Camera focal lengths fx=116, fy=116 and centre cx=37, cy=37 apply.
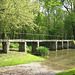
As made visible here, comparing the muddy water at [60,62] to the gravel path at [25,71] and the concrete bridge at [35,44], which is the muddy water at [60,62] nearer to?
the gravel path at [25,71]

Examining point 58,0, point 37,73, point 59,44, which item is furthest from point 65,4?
point 37,73

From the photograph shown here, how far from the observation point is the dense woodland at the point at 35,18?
10.3 meters

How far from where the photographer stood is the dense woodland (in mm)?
10258

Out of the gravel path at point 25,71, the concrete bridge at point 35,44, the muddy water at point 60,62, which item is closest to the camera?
the gravel path at point 25,71

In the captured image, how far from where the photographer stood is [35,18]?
1628cm

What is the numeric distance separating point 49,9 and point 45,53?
84.8 ft

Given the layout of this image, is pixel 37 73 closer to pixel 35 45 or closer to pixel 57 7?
pixel 35 45

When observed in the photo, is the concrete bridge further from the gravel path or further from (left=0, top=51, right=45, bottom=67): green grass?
the gravel path

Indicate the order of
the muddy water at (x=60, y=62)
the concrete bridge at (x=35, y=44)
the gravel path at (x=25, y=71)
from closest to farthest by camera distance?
1. the gravel path at (x=25, y=71)
2. the muddy water at (x=60, y=62)
3. the concrete bridge at (x=35, y=44)

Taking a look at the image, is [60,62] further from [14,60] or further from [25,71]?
[25,71]

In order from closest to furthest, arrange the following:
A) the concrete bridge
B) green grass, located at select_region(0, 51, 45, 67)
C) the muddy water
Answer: the muddy water < green grass, located at select_region(0, 51, 45, 67) < the concrete bridge

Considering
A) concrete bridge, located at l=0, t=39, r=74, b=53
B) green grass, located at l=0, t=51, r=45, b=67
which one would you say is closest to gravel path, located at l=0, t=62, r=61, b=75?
green grass, located at l=0, t=51, r=45, b=67

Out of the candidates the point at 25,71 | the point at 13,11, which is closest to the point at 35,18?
the point at 13,11

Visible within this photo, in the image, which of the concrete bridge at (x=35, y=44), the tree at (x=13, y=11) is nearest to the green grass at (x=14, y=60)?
the concrete bridge at (x=35, y=44)
